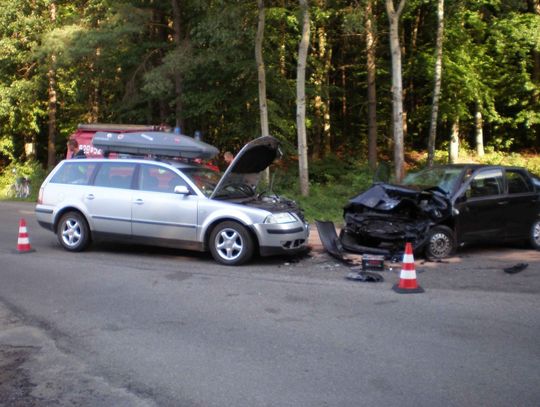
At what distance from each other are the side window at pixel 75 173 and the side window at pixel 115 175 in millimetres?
223

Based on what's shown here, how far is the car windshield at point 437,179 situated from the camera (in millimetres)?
10602

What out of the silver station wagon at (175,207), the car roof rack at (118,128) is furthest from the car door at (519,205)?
the car roof rack at (118,128)

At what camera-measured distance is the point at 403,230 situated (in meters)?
9.86

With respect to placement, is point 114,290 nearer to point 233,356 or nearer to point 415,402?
point 233,356

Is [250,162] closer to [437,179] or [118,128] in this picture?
[437,179]

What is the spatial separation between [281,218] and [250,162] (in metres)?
1.36

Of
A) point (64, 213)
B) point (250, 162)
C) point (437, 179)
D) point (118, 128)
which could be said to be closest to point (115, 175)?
point (64, 213)

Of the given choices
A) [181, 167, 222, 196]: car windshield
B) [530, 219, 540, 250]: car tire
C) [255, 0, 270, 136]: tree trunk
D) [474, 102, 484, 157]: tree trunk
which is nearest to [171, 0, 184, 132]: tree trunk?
[255, 0, 270, 136]: tree trunk

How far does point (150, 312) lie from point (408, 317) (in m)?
2.91

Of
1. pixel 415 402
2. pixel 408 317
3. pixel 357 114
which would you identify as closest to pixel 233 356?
pixel 415 402

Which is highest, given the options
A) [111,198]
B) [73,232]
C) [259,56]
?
[259,56]

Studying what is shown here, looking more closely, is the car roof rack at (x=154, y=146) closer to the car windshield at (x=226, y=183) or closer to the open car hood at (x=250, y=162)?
the car windshield at (x=226, y=183)

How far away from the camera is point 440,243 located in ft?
32.7

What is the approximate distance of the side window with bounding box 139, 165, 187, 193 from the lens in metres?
10.2
